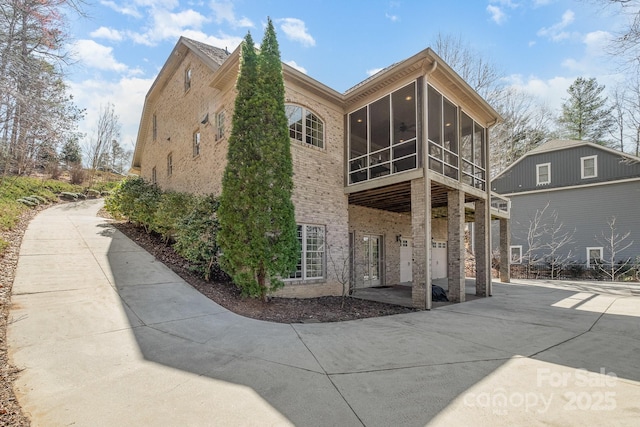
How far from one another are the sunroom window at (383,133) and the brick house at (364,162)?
0.13ft

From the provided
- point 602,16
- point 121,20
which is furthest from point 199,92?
point 602,16

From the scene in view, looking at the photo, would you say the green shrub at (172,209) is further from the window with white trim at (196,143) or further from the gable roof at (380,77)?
the gable roof at (380,77)

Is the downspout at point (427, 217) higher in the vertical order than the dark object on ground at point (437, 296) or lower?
higher

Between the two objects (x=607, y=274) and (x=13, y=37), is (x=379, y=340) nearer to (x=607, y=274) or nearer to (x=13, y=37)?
(x=13, y=37)

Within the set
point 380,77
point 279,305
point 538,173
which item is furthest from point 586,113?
point 279,305

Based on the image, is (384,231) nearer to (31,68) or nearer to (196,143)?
(196,143)

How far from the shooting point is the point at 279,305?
7270 mm

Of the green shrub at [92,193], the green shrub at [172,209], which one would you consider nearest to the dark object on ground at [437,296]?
the green shrub at [172,209]

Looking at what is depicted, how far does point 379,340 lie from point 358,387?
1.81 m

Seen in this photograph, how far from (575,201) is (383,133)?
49.6 ft

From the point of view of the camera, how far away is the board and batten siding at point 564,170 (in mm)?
17406

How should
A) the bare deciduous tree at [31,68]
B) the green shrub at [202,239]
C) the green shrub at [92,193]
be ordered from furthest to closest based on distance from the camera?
the green shrub at [92,193], the green shrub at [202,239], the bare deciduous tree at [31,68]

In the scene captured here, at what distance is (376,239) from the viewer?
12.7 m

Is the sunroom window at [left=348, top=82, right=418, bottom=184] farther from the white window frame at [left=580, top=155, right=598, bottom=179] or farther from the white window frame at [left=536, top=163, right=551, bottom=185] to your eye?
the white window frame at [left=580, top=155, right=598, bottom=179]
